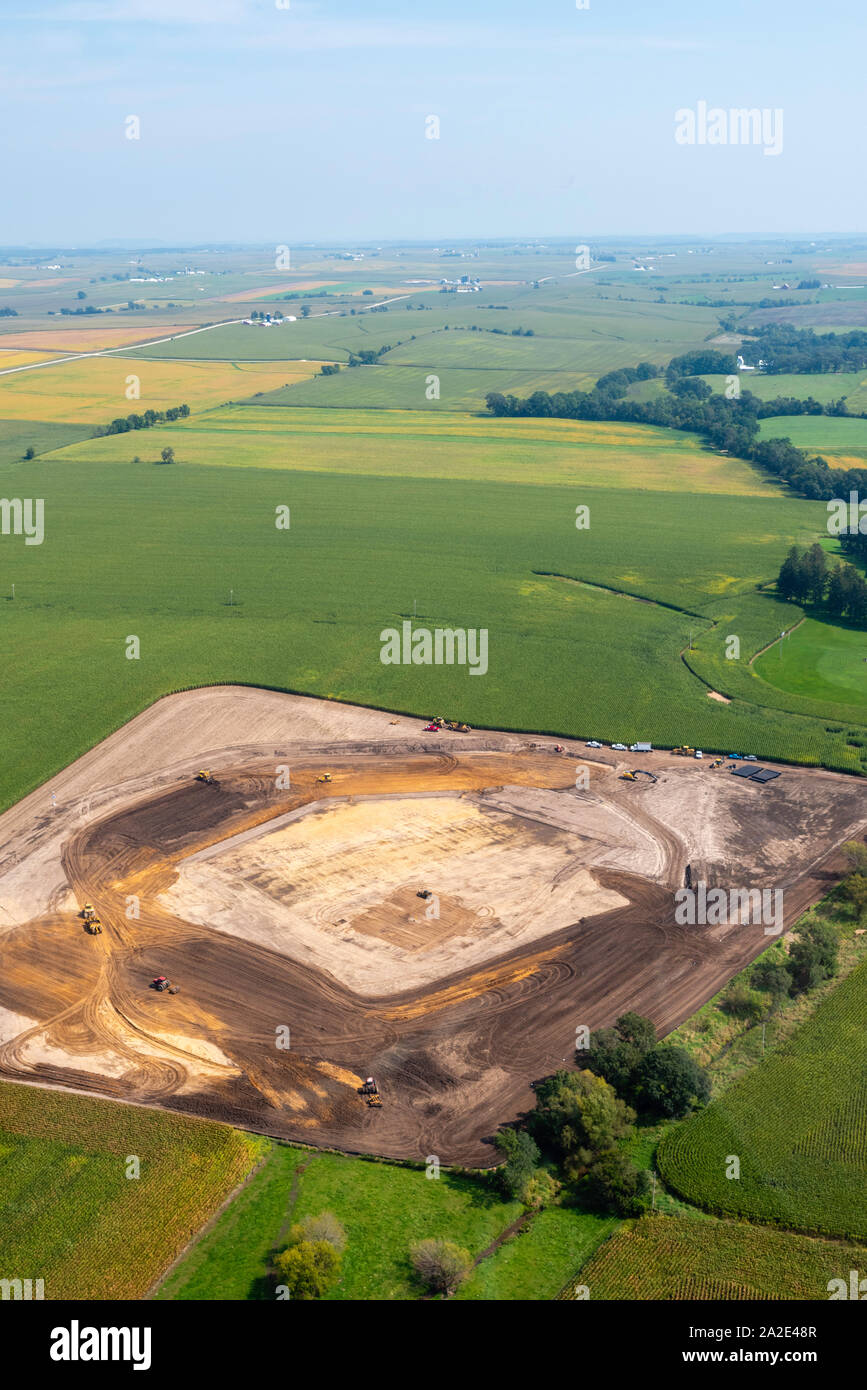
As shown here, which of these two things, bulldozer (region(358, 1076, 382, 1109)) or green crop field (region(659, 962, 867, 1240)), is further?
bulldozer (region(358, 1076, 382, 1109))

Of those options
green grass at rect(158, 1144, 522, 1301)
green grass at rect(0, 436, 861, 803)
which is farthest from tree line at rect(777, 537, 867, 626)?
green grass at rect(158, 1144, 522, 1301)

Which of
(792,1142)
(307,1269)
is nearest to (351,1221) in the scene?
(307,1269)

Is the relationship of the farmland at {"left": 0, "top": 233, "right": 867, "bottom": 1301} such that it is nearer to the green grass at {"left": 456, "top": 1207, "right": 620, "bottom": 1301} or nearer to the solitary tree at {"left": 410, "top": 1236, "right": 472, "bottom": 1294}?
the green grass at {"left": 456, "top": 1207, "right": 620, "bottom": 1301}

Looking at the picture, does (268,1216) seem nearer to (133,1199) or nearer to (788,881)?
(133,1199)

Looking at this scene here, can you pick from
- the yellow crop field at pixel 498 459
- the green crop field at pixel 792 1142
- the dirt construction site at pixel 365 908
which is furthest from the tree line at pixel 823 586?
the green crop field at pixel 792 1142

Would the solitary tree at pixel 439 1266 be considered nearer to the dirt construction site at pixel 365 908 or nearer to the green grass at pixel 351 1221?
the green grass at pixel 351 1221

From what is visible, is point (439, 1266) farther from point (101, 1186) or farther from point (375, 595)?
point (375, 595)

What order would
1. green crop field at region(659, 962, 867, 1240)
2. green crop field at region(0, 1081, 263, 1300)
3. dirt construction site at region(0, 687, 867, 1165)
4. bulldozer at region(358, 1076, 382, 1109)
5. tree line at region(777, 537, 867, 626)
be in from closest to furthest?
green crop field at region(0, 1081, 263, 1300)
green crop field at region(659, 962, 867, 1240)
bulldozer at region(358, 1076, 382, 1109)
dirt construction site at region(0, 687, 867, 1165)
tree line at region(777, 537, 867, 626)

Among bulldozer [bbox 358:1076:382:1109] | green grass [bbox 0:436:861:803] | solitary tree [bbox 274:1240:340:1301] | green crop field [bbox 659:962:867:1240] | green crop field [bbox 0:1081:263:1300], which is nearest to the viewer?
solitary tree [bbox 274:1240:340:1301]
